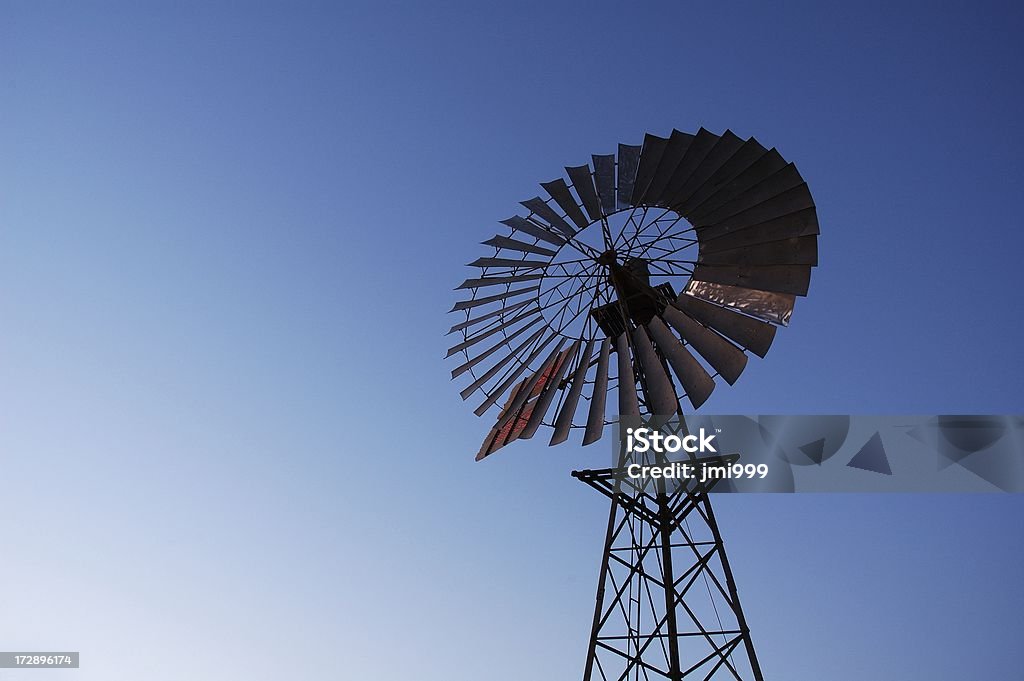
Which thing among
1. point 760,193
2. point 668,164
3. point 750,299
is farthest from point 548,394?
point 760,193

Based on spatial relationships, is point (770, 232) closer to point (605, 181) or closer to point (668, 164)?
point (668, 164)

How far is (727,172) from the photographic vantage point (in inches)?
515

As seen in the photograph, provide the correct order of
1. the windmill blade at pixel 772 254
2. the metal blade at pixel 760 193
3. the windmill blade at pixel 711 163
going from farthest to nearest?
the windmill blade at pixel 711 163
the metal blade at pixel 760 193
the windmill blade at pixel 772 254

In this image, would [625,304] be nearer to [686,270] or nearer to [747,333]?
[686,270]

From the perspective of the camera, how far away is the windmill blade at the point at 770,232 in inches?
482

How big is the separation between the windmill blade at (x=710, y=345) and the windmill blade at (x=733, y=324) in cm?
11

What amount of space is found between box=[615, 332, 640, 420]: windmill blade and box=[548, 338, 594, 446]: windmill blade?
498 mm

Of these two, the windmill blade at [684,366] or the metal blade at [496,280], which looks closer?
the windmill blade at [684,366]

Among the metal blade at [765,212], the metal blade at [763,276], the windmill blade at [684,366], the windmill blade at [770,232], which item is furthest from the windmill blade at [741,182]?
the windmill blade at [684,366]

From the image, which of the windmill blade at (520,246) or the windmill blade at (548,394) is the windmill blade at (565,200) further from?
the windmill blade at (548,394)

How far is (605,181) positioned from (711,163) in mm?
1646

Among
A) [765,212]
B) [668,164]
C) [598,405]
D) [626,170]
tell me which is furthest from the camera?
[626,170]

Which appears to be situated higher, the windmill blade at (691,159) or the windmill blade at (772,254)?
the windmill blade at (691,159)

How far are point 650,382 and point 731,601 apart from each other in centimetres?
314
